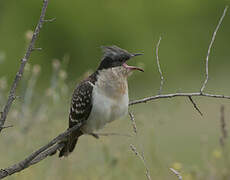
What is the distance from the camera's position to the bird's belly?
2.24 m

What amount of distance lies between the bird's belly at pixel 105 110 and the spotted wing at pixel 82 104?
0.02m

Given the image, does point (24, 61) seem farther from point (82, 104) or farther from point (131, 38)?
point (131, 38)

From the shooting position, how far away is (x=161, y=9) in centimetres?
888

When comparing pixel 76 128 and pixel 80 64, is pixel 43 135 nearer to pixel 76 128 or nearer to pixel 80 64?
pixel 76 128

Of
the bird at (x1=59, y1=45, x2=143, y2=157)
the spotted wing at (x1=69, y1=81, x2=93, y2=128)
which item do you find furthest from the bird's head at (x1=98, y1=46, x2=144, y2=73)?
the spotted wing at (x1=69, y1=81, x2=93, y2=128)

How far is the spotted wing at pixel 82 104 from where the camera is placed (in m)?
2.32

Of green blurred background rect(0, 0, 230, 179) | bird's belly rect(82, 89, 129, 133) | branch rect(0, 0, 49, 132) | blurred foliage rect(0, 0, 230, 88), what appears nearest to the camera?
branch rect(0, 0, 49, 132)

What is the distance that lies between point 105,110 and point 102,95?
0.07 m

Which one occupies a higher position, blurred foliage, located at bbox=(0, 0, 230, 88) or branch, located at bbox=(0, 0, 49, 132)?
branch, located at bbox=(0, 0, 49, 132)

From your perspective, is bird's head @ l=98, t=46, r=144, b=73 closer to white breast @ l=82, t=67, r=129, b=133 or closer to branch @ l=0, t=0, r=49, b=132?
white breast @ l=82, t=67, r=129, b=133

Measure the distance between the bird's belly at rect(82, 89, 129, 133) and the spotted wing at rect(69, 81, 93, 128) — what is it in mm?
24

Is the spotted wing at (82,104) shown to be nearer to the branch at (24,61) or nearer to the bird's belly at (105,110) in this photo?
the bird's belly at (105,110)

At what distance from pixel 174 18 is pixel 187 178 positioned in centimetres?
591

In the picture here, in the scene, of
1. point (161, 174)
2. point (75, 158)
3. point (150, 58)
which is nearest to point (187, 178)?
point (161, 174)
